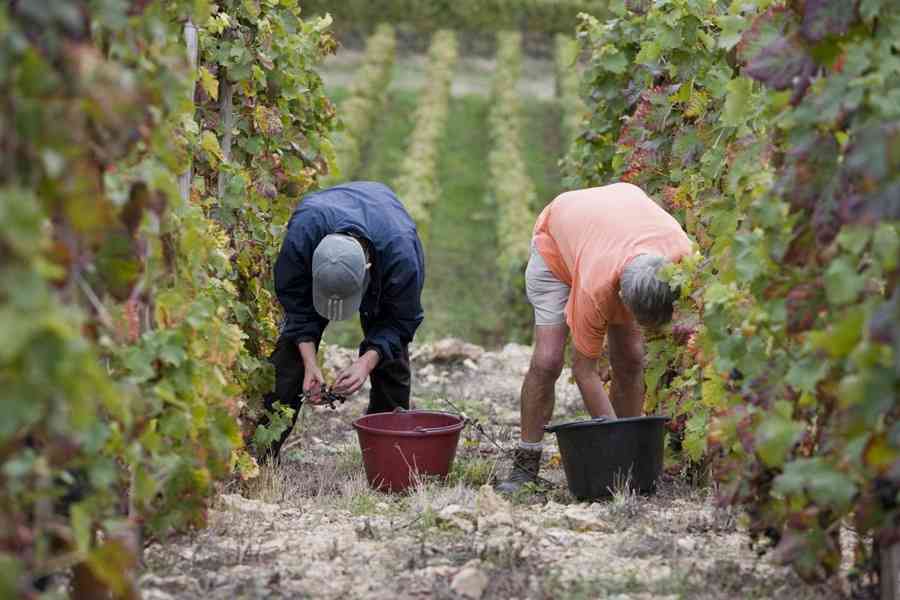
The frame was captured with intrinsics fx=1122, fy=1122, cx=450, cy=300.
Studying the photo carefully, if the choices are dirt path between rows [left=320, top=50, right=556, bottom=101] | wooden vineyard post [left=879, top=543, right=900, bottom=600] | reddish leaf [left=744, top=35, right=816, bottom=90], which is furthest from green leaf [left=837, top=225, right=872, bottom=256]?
dirt path between rows [left=320, top=50, right=556, bottom=101]

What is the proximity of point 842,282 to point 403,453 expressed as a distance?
2.35 meters

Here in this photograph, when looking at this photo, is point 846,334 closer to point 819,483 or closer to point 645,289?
point 819,483

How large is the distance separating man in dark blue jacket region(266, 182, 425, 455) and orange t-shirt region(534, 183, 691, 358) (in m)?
0.68

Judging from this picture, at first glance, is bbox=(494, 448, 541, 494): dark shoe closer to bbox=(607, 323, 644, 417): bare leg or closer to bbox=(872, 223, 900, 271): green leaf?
bbox=(607, 323, 644, 417): bare leg

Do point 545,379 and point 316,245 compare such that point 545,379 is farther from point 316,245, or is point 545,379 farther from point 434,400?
point 434,400

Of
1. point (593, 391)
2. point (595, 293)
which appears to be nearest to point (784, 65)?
point (595, 293)

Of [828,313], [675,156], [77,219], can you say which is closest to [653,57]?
[675,156]

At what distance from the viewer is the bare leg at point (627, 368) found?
15.8 ft

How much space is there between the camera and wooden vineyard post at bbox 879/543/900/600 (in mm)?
2746

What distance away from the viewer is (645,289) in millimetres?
4113

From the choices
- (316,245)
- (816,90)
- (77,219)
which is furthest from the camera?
(316,245)

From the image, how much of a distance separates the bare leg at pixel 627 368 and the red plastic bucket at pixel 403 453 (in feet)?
2.44

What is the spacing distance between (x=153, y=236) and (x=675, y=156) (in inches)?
125

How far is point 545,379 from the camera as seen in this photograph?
15.3 feet
